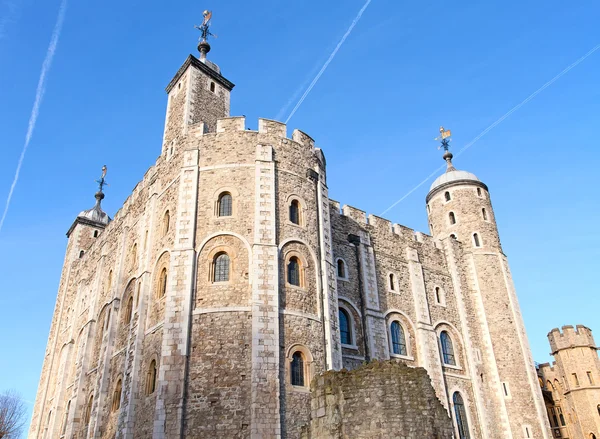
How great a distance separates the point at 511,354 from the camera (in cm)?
2742

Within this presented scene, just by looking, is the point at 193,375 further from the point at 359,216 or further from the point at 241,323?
the point at 359,216

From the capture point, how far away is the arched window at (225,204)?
19.1m

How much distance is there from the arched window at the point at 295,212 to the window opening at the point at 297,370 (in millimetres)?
4828

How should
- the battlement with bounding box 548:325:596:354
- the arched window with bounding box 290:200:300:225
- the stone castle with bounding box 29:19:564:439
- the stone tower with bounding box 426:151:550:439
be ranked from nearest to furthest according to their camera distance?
the stone castle with bounding box 29:19:564:439
the arched window with bounding box 290:200:300:225
the stone tower with bounding box 426:151:550:439
the battlement with bounding box 548:325:596:354

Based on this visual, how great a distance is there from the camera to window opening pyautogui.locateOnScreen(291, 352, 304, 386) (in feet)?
54.5

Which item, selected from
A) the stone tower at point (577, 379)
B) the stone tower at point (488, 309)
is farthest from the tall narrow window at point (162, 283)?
→ the stone tower at point (577, 379)

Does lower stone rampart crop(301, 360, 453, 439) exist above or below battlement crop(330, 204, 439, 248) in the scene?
below

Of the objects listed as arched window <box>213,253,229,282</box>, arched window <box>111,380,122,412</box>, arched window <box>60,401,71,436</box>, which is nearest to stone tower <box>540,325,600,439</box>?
arched window <box>213,253,229,282</box>

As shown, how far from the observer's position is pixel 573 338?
36.0m

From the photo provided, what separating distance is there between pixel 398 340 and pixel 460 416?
4491 mm

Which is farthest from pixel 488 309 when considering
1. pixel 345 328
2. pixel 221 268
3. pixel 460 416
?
pixel 221 268

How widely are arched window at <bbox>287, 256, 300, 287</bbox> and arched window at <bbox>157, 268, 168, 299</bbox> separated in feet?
13.9

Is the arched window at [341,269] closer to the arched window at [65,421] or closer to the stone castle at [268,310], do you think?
the stone castle at [268,310]

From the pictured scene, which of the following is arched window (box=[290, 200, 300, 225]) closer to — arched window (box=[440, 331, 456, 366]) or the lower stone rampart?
the lower stone rampart
